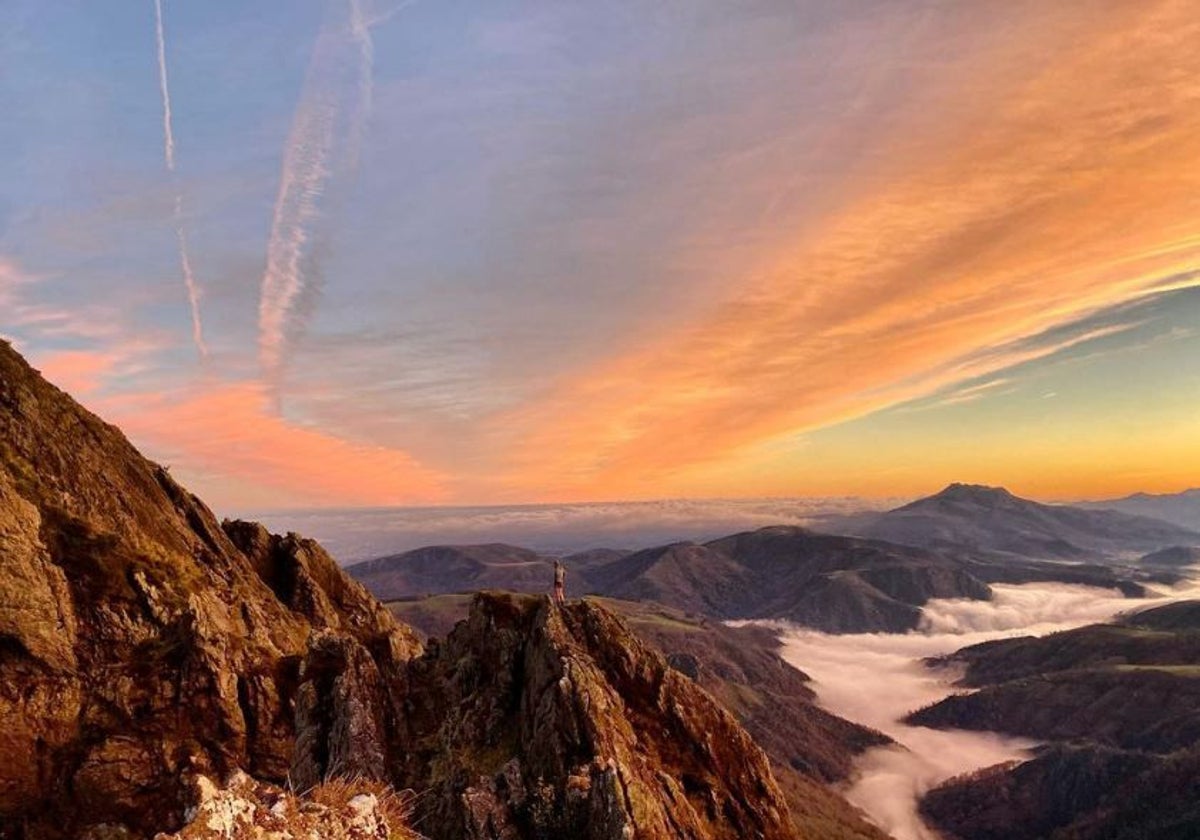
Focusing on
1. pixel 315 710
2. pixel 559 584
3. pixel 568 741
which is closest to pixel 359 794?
pixel 568 741

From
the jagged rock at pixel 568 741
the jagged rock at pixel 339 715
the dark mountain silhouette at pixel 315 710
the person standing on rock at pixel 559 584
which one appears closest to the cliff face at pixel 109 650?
the dark mountain silhouette at pixel 315 710

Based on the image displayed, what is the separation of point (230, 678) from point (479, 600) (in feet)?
72.4

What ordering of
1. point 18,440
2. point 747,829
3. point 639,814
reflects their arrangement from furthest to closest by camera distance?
point 18,440
point 747,829
point 639,814

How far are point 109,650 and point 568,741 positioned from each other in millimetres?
41344

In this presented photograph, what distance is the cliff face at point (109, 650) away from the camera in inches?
1902

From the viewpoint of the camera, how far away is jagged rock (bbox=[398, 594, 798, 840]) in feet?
133

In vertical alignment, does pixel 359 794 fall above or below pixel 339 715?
above

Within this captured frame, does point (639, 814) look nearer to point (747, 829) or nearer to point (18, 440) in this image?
point (747, 829)

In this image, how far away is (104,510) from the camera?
237 feet

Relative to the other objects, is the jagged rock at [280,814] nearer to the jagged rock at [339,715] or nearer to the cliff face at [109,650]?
the cliff face at [109,650]

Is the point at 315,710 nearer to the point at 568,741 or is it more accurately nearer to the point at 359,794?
the point at 568,741

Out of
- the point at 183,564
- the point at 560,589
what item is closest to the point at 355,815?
the point at 560,589

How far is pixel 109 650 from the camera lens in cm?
5647

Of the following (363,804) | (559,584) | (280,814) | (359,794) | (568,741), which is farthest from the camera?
(559,584)
